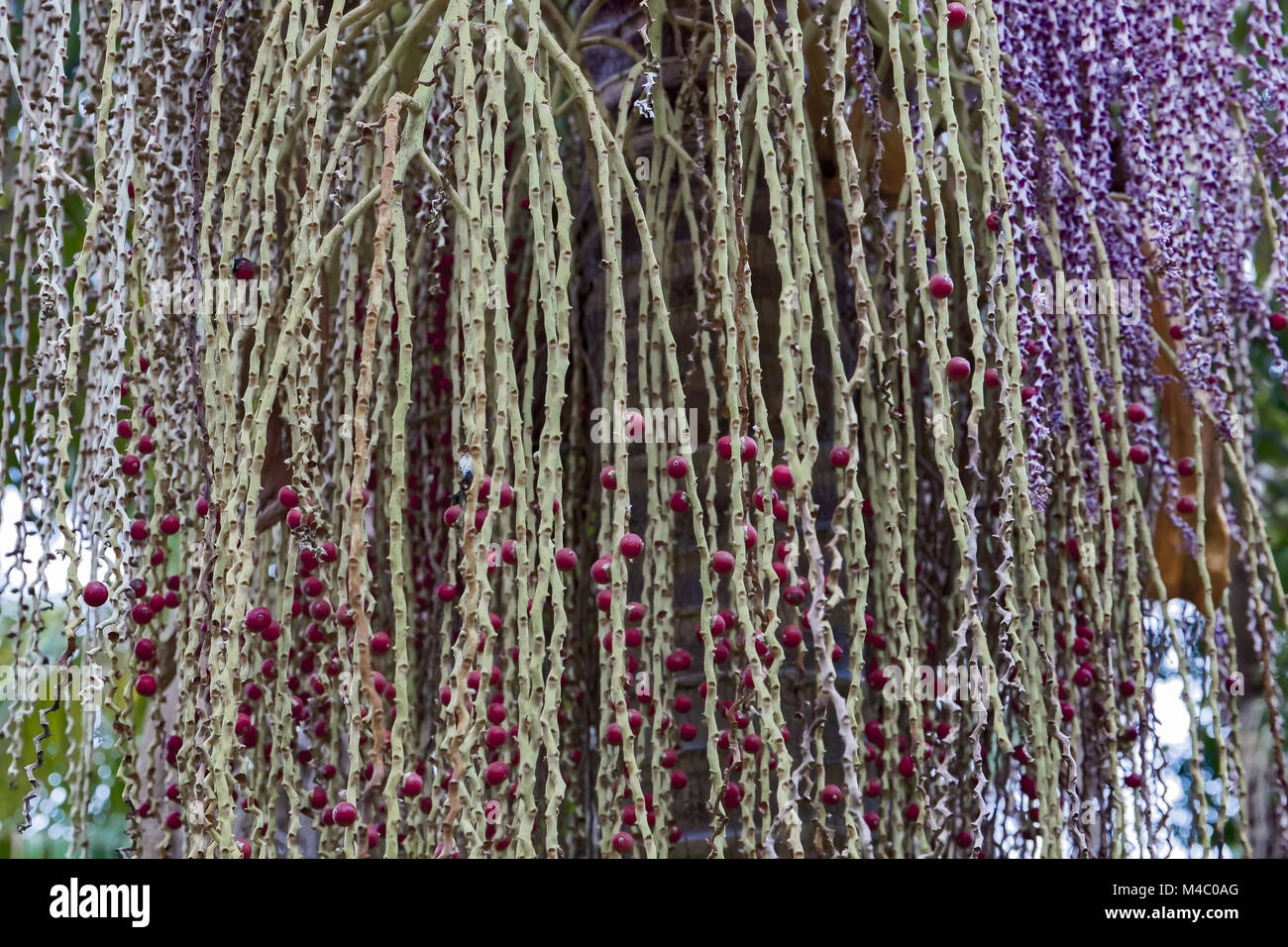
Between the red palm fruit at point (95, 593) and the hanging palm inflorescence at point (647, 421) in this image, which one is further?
the red palm fruit at point (95, 593)

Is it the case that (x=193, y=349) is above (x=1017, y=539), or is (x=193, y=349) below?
above

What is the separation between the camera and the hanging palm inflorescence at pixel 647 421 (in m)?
1.32

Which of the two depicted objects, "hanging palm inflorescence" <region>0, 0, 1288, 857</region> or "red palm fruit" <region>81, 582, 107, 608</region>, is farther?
"red palm fruit" <region>81, 582, 107, 608</region>

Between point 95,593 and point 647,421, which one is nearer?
point 95,593

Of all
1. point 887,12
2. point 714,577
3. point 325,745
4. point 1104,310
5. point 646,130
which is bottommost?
point 325,745

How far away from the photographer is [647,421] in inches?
62.4

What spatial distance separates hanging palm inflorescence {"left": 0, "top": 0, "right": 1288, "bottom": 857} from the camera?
132 centimetres

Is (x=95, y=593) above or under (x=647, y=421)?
under

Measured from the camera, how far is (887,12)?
4.89 ft

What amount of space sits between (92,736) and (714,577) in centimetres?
76
